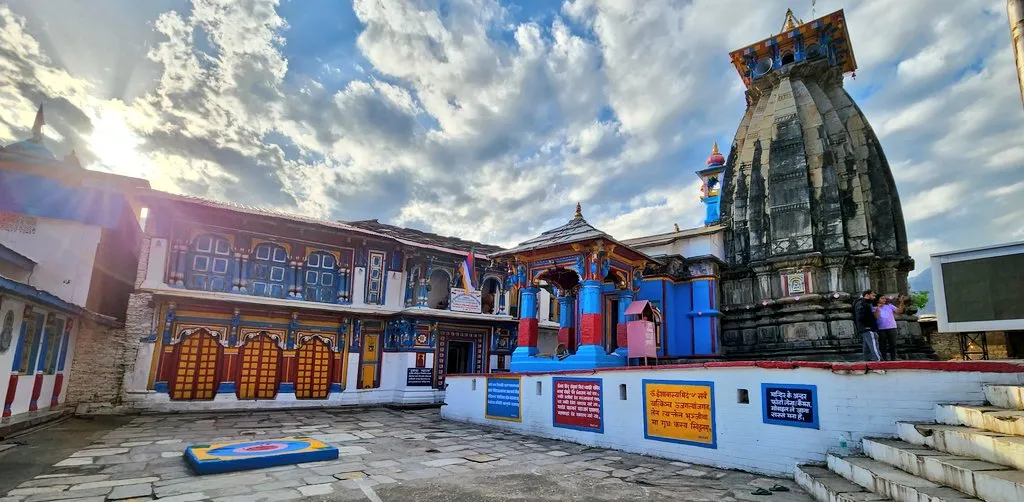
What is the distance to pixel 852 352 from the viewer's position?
13859mm

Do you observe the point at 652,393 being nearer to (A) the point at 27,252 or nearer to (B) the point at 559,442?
(B) the point at 559,442

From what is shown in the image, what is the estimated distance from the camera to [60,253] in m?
14.5

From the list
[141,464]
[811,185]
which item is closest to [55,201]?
[141,464]

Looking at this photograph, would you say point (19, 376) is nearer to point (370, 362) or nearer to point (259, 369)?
point (259, 369)

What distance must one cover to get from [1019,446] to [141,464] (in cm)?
1139

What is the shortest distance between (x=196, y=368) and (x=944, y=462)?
1876 cm

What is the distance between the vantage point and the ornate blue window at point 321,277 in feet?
62.8

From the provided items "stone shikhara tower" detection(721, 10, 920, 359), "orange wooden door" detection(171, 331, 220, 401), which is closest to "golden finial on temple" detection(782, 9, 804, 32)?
"stone shikhara tower" detection(721, 10, 920, 359)

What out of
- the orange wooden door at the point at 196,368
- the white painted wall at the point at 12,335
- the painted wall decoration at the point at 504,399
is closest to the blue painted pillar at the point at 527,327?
the painted wall decoration at the point at 504,399

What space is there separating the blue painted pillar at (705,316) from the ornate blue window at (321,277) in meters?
13.0

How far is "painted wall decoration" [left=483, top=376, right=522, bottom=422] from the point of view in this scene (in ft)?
42.7

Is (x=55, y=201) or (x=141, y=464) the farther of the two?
(x=55, y=201)

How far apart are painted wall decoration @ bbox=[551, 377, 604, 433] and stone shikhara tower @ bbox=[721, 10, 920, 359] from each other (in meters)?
6.64

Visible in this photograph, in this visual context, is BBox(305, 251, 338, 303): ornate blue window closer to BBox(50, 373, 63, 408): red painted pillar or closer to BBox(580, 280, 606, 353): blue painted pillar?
BBox(50, 373, 63, 408): red painted pillar
